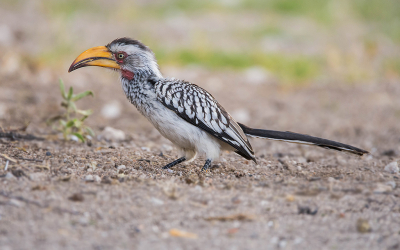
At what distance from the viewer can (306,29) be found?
15.1 metres

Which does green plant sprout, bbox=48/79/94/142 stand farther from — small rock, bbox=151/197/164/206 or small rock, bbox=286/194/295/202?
small rock, bbox=286/194/295/202

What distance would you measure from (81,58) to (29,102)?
10.0 feet

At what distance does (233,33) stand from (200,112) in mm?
10085

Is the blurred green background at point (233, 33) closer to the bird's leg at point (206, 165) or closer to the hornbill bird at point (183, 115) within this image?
the hornbill bird at point (183, 115)

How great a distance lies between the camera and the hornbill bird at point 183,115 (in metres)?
4.42

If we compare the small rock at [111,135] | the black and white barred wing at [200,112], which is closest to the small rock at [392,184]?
the black and white barred wing at [200,112]

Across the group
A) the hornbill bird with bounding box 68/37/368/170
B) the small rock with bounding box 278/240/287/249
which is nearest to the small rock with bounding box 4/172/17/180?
the hornbill bird with bounding box 68/37/368/170

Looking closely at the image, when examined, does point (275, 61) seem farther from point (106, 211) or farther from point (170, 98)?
point (106, 211)

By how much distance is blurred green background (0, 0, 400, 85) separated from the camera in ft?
34.0

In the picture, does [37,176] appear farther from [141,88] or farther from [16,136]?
[16,136]

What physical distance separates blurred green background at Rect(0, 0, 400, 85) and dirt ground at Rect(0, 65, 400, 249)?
15.6ft

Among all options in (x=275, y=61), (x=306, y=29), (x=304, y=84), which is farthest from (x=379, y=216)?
(x=306, y=29)

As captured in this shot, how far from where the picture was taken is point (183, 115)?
442cm

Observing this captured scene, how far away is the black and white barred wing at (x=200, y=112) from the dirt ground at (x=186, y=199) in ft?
1.11
